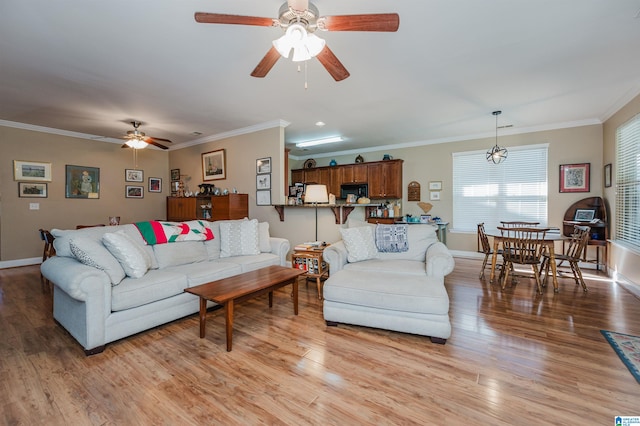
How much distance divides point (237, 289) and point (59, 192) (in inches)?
224

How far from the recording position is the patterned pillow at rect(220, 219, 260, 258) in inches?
145

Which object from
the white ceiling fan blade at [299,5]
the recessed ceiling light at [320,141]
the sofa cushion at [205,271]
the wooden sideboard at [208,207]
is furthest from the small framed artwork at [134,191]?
the white ceiling fan blade at [299,5]

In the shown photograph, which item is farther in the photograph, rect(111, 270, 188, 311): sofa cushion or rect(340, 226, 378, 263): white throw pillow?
rect(340, 226, 378, 263): white throw pillow

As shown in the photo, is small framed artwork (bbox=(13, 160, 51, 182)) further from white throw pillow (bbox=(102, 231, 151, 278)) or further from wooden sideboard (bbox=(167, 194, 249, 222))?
white throw pillow (bbox=(102, 231, 151, 278))

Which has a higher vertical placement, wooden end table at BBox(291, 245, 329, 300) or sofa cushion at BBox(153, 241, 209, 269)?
sofa cushion at BBox(153, 241, 209, 269)

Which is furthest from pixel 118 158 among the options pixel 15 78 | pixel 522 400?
pixel 522 400

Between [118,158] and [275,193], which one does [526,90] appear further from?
[118,158]

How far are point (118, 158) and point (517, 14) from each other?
24.6 feet

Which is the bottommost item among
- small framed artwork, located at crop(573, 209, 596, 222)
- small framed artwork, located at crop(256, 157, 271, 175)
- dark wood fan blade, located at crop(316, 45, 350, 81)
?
small framed artwork, located at crop(573, 209, 596, 222)

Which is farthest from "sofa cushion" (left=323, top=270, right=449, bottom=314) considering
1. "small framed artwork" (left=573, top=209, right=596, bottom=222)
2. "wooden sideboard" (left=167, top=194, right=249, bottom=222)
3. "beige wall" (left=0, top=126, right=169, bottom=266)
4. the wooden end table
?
"beige wall" (left=0, top=126, right=169, bottom=266)

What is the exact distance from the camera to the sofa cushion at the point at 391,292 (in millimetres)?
2254

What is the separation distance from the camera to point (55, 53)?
2.65 meters

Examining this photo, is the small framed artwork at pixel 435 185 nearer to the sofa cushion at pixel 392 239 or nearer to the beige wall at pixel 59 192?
the sofa cushion at pixel 392 239

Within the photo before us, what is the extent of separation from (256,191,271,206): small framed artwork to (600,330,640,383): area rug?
462cm
